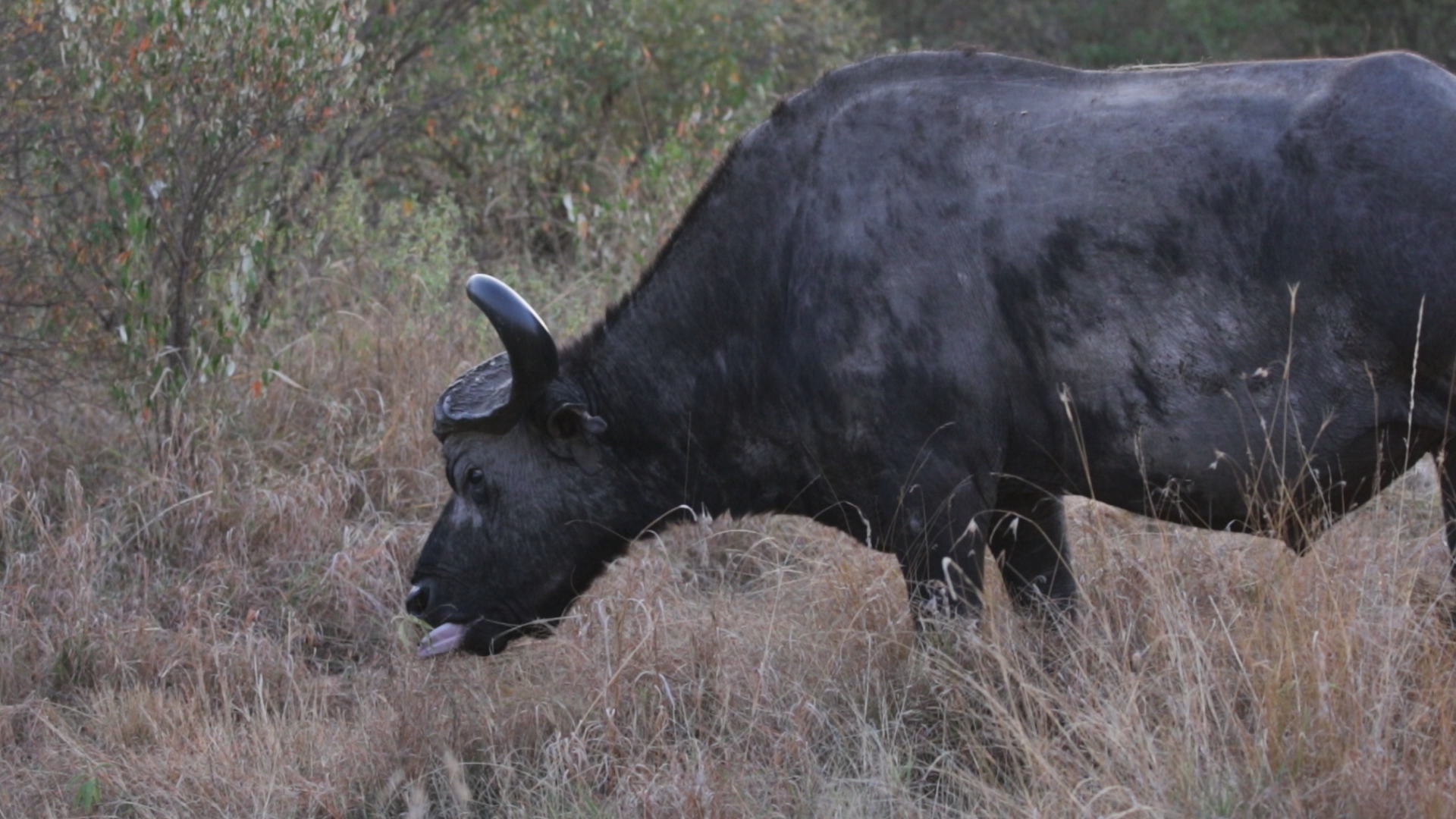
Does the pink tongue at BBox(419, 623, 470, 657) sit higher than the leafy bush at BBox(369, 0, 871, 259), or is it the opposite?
the leafy bush at BBox(369, 0, 871, 259)

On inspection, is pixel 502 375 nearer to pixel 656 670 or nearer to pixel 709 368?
pixel 709 368

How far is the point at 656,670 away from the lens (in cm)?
496

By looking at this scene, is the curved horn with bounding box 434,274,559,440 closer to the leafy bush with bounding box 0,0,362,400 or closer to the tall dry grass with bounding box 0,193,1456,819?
the tall dry grass with bounding box 0,193,1456,819

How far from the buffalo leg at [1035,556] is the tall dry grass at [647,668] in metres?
0.11

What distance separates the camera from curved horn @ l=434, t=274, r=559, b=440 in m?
4.88

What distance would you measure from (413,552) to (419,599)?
1278 millimetres

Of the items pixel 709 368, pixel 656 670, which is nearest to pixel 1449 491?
pixel 709 368

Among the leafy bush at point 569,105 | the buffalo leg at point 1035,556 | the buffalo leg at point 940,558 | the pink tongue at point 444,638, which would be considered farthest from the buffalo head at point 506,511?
the leafy bush at point 569,105

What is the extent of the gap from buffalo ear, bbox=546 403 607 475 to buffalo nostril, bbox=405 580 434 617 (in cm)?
62

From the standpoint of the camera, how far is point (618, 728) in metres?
4.70

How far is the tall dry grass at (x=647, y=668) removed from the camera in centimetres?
379

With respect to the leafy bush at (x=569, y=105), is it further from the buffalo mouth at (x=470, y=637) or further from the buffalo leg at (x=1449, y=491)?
the buffalo leg at (x=1449, y=491)

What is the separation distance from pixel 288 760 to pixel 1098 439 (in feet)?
8.43

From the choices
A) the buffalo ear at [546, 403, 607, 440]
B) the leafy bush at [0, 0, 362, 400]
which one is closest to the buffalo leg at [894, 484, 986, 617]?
the buffalo ear at [546, 403, 607, 440]
